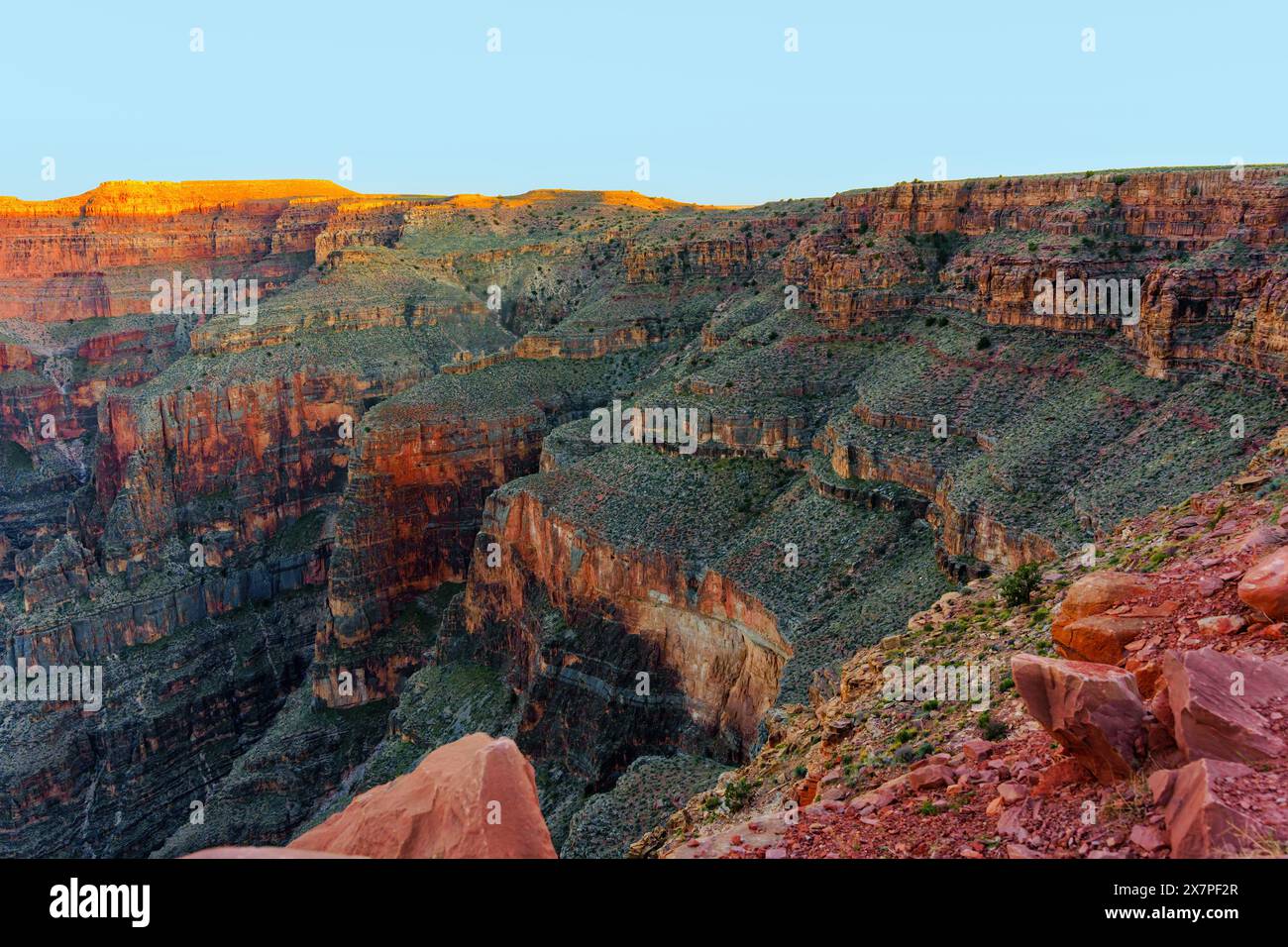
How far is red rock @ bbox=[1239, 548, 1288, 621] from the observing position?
13.4m

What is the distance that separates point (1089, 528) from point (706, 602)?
18.7 m

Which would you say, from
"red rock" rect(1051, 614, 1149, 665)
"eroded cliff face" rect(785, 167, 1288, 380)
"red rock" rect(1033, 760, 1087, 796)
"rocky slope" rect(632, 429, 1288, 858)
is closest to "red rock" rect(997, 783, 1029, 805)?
"rocky slope" rect(632, 429, 1288, 858)

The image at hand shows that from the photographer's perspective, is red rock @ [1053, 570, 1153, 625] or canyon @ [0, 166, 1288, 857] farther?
canyon @ [0, 166, 1288, 857]

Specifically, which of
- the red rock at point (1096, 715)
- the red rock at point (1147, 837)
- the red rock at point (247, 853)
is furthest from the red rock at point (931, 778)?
the red rock at point (247, 853)

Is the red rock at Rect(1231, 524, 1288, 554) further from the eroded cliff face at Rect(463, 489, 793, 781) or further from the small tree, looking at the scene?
the eroded cliff face at Rect(463, 489, 793, 781)

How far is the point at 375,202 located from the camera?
142875 mm

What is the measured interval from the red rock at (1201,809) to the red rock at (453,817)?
6866 mm

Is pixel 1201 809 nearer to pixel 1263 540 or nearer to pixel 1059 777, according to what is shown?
pixel 1059 777

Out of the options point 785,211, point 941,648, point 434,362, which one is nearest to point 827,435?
point 941,648

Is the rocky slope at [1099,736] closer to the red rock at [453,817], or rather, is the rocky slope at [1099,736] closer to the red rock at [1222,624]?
the red rock at [1222,624]

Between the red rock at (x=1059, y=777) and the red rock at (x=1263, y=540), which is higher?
the red rock at (x=1263, y=540)

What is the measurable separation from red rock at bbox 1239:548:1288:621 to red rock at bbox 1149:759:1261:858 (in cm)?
383

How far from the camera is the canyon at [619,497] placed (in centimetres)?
3453

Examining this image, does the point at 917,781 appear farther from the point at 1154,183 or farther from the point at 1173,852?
the point at 1154,183
